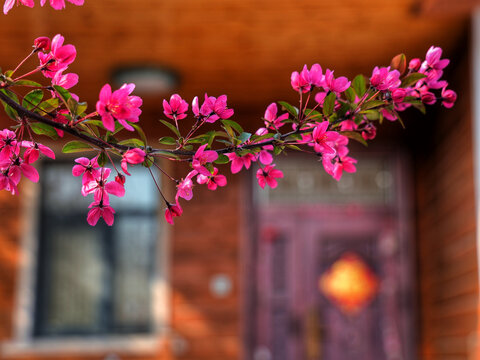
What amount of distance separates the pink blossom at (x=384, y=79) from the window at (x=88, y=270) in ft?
14.5

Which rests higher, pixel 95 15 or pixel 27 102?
pixel 95 15

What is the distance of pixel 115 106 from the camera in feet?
2.80

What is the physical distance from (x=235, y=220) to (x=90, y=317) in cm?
126

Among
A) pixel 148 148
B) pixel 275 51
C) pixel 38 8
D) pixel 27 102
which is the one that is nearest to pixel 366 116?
pixel 148 148

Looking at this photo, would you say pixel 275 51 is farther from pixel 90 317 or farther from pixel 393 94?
pixel 393 94

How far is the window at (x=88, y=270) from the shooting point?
17.3 feet

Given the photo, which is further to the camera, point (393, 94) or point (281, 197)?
point (281, 197)

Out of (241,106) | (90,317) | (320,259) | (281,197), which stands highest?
(241,106)

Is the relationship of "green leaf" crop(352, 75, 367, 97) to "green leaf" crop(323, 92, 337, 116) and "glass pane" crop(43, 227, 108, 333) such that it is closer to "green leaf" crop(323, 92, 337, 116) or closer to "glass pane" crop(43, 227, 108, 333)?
"green leaf" crop(323, 92, 337, 116)

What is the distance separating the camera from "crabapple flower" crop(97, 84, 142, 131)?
0.84 metres

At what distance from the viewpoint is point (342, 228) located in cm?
559

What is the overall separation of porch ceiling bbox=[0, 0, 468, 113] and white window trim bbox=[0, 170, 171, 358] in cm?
121

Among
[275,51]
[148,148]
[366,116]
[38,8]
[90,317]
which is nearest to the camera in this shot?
[148,148]

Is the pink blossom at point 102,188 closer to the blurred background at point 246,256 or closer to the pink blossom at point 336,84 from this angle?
the pink blossom at point 336,84
